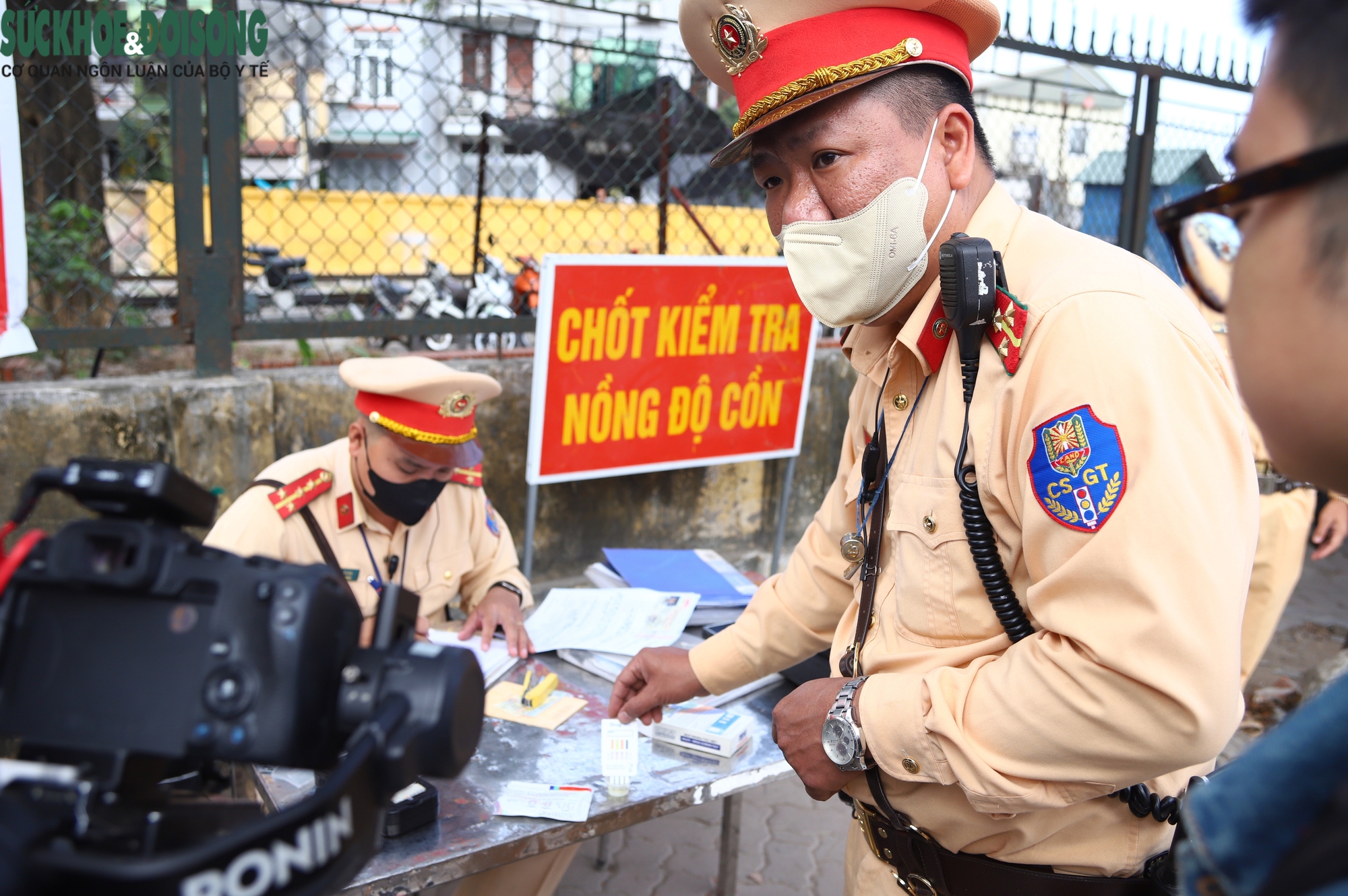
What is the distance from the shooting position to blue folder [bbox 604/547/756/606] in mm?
2584

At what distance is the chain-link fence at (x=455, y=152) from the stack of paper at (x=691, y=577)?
1.41 m

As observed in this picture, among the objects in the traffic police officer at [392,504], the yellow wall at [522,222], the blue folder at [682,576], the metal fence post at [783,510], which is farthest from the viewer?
the metal fence post at [783,510]

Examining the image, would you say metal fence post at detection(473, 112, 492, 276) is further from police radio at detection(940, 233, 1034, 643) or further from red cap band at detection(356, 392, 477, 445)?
police radio at detection(940, 233, 1034, 643)

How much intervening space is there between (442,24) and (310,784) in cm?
286

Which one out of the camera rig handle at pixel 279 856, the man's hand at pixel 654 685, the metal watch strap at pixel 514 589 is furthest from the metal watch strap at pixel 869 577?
the metal watch strap at pixel 514 589

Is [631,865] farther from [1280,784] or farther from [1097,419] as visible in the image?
[1280,784]

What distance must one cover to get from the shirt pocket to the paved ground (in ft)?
6.68

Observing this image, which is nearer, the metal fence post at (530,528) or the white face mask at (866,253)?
the white face mask at (866,253)

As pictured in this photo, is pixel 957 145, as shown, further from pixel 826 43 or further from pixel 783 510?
pixel 783 510

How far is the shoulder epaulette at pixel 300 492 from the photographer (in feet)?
7.73

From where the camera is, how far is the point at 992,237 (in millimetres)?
1325

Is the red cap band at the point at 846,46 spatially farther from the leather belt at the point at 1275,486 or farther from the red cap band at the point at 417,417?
the leather belt at the point at 1275,486

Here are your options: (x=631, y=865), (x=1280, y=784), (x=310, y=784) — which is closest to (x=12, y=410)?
(x=310, y=784)

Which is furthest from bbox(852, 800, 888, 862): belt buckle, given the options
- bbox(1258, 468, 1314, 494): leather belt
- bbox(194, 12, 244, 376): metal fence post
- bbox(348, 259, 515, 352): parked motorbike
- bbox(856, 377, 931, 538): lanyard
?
bbox(348, 259, 515, 352): parked motorbike
